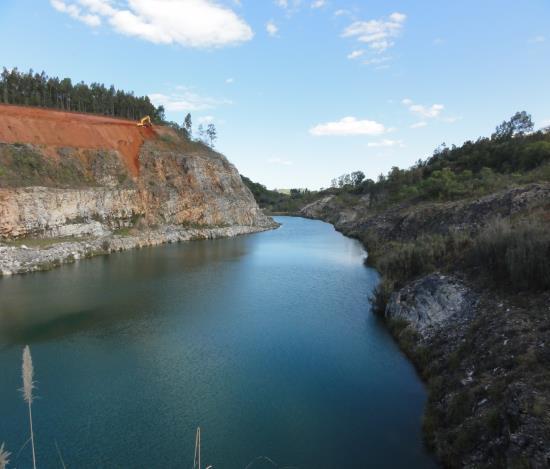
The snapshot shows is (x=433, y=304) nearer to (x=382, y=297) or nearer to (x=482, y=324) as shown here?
(x=482, y=324)

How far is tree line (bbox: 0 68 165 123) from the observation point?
58875 mm

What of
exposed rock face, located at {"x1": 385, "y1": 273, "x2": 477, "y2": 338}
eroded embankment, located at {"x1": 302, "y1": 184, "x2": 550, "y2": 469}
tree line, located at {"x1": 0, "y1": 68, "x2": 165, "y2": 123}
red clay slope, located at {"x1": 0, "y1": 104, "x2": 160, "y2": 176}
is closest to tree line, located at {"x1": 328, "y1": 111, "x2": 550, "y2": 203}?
eroded embankment, located at {"x1": 302, "y1": 184, "x2": 550, "y2": 469}

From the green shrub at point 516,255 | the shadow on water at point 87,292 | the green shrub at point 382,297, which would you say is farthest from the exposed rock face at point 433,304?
the shadow on water at point 87,292

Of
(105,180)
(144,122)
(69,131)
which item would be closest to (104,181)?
(105,180)

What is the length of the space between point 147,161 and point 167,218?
337 inches

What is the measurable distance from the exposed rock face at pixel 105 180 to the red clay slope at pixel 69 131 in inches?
4.9

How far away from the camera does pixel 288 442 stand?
11.0 metres

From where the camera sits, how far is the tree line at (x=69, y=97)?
58.9 meters

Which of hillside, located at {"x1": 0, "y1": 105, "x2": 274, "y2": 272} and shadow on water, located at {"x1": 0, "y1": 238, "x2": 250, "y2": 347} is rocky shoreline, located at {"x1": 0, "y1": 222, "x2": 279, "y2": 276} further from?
shadow on water, located at {"x1": 0, "y1": 238, "x2": 250, "y2": 347}

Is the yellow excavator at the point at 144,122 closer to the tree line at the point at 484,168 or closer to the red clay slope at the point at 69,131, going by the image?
the red clay slope at the point at 69,131

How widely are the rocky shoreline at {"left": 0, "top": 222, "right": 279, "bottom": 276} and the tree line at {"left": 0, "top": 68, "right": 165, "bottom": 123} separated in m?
27.4

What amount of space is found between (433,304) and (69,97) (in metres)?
66.4

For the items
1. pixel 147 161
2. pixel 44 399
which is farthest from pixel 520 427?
pixel 147 161

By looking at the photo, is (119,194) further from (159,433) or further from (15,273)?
(159,433)
